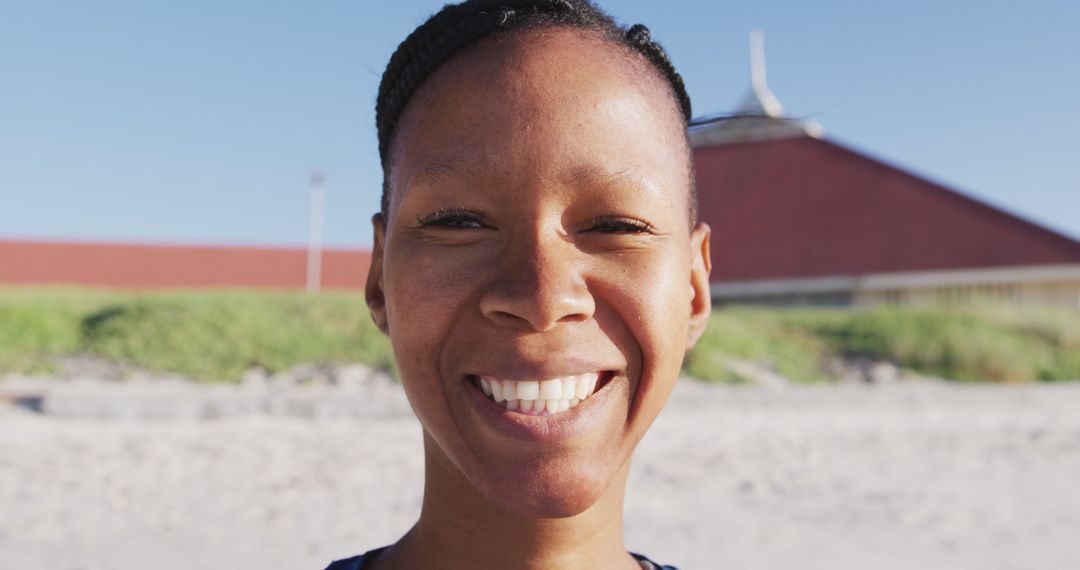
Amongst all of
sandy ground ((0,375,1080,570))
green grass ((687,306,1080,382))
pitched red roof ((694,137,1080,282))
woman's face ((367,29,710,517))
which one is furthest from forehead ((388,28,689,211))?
pitched red roof ((694,137,1080,282))

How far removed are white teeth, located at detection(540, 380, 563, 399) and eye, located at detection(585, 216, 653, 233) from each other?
0.76 ft

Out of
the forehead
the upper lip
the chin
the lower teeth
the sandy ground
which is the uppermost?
the forehead

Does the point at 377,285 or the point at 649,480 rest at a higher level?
the point at 377,285

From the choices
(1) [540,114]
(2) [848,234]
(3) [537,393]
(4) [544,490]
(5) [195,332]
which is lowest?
(5) [195,332]

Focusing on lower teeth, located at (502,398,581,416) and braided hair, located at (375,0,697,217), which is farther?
braided hair, located at (375,0,697,217)

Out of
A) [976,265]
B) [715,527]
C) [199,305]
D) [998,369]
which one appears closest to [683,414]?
[715,527]

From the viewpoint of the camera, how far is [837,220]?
1869 cm

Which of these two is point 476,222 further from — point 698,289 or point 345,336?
point 345,336

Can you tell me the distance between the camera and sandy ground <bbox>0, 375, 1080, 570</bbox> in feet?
Result: 15.2

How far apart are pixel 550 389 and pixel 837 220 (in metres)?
18.7

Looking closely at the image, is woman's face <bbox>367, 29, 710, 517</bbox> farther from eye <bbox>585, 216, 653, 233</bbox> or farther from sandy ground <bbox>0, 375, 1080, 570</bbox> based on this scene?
sandy ground <bbox>0, 375, 1080, 570</bbox>

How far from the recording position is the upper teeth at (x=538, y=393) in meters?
1.18

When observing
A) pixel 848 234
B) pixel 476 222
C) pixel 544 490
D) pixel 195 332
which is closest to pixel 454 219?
pixel 476 222

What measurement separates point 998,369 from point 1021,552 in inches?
362
